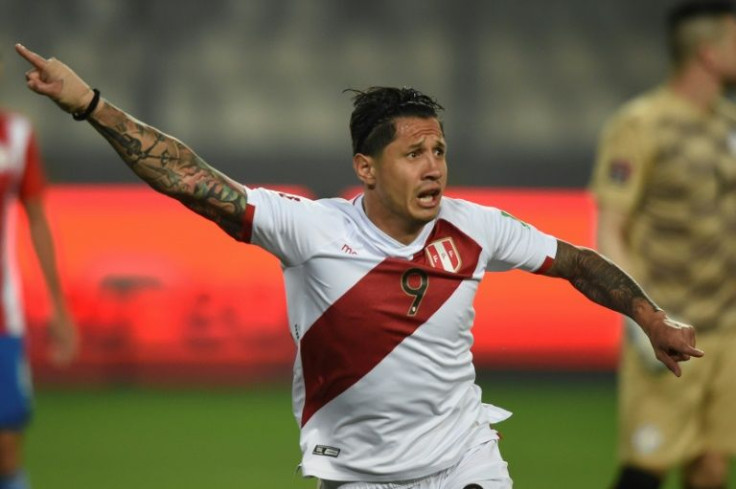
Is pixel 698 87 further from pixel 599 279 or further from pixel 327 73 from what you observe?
pixel 327 73

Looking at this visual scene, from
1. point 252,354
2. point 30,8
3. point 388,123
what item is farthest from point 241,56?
point 388,123

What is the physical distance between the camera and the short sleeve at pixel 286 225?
3.98 meters

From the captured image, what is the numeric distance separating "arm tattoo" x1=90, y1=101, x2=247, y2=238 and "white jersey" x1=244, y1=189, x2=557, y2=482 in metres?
0.15

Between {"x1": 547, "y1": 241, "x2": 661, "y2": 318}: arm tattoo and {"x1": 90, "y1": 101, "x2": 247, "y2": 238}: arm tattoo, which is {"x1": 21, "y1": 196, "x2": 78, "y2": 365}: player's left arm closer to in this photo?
{"x1": 90, "y1": 101, "x2": 247, "y2": 238}: arm tattoo

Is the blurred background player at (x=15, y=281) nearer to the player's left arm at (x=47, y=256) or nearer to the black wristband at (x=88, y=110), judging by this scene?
the player's left arm at (x=47, y=256)

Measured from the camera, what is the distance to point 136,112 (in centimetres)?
1239

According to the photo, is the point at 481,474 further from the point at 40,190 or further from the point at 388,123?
the point at 40,190

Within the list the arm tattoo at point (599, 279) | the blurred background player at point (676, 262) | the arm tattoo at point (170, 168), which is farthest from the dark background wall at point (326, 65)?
the arm tattoo at point (170, 168)

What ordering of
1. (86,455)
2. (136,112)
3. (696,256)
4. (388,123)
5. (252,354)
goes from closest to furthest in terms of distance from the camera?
(388,123) < (696,256) < (86,455) < (252,354) < (136,112)

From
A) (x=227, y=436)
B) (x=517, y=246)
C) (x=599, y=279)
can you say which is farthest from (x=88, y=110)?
(x=227, y=436)

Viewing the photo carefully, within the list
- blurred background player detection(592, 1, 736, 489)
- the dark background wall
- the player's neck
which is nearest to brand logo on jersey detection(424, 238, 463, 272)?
blurred background player detection(592, 1, 736, 489)

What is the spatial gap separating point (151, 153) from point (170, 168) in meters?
0.06

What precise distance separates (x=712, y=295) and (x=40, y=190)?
2795 mm

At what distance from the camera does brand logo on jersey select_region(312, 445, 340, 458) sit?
421 cm
